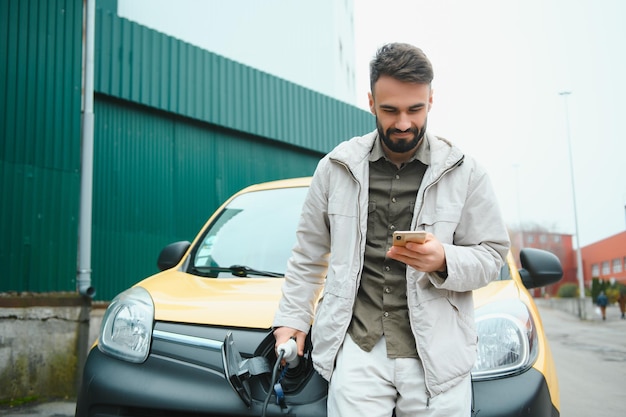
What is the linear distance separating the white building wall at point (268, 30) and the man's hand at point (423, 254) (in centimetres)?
1149

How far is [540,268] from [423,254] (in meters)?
1.95

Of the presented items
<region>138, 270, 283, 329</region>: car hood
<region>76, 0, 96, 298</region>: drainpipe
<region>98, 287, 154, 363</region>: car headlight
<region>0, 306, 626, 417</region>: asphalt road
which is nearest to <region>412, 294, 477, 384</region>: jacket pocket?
<region>138, 270, 283, 329</region>: car hood

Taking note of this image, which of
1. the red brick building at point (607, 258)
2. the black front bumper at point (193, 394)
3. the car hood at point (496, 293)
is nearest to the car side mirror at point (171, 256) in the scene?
the black front bumper at point (193, 394)

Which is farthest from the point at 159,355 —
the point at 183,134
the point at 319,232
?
the point at 183,134

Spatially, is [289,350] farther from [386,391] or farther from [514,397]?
[514,397]

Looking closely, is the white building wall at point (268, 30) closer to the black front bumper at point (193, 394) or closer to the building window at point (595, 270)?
the black front bumper at point (193, 394)

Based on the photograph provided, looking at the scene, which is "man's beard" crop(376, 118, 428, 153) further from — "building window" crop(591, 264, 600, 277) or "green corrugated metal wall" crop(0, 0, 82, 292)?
"building window" crop(591, 264, 600, 277)

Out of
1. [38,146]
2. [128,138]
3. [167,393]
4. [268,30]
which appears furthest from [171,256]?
[268,30]

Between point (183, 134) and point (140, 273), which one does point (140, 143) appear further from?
point (140, 273)

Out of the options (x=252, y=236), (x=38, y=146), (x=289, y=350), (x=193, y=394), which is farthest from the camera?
(x=38, y=146)

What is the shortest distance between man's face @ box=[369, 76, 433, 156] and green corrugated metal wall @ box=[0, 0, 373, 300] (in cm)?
587

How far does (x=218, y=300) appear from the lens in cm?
264

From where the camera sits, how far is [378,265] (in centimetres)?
198

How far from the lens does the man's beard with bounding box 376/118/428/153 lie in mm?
1922
